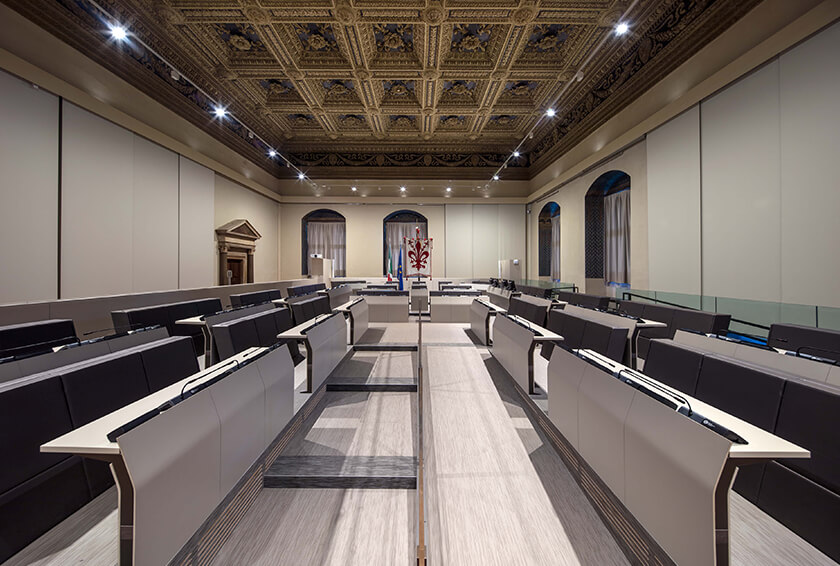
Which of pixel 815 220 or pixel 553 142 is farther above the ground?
pixel 553 142

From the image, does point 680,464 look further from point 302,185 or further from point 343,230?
point 343,230

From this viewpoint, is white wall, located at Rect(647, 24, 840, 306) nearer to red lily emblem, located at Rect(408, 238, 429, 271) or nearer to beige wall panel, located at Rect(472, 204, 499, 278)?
red lily emblem, located at Rect(408, 238, 429, 271)

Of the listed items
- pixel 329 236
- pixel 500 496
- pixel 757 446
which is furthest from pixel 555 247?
pixel 757 446

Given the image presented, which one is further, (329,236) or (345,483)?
(329,236)

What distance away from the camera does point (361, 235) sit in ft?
50.8

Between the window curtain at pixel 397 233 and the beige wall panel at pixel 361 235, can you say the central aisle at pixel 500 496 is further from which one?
the window curtain at pixel 397 233

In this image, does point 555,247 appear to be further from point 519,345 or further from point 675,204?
point 519,345

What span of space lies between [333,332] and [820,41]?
7.05 m

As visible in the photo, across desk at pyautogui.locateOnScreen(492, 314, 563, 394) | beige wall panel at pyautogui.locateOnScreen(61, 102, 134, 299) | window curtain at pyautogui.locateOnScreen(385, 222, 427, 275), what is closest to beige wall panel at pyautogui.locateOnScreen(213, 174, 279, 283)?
beige wall panel at pyautogui.locateOnScreen(61, 102, 134, 299)

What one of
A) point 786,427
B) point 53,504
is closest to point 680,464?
point 786,427

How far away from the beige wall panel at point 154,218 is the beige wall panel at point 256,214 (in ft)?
5.83

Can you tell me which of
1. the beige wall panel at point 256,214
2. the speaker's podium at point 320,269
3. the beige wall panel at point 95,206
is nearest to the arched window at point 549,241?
the speaker's podium at point 320,269

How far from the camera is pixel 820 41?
423 cm

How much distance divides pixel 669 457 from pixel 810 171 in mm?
5368
